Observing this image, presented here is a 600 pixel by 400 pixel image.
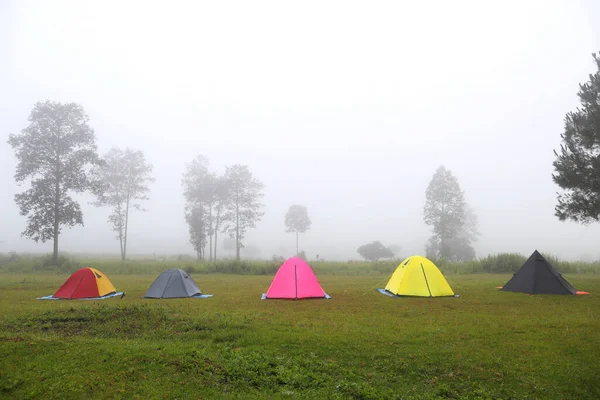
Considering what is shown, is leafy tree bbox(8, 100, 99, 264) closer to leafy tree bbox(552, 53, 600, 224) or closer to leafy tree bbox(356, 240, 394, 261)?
leafy tree bbox(552, 53, 600, 224)

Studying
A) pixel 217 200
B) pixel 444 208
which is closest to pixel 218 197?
pixel 217 200

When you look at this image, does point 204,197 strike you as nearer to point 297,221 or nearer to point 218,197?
point 218,197

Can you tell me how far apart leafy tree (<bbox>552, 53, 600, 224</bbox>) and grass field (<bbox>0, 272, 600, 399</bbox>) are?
999 centimetres

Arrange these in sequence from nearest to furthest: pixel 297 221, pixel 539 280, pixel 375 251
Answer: pixel 539 280
pixel 375 251
pixel 297 221

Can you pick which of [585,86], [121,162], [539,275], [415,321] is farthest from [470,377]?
[121,162]

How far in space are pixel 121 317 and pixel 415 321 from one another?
8961 millimetres

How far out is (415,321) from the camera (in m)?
11.4

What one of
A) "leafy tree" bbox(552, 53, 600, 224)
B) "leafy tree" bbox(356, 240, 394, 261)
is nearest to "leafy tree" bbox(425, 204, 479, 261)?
"leafy tree" bbox(356, 240, 394, 261)

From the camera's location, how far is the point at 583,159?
19.8 metres

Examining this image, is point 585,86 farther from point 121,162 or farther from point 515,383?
point 121,162

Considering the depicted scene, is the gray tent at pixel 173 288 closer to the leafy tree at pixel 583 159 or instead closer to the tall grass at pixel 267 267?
the tall grass at pixel 267 267

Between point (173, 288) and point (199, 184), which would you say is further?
point (199, 184)

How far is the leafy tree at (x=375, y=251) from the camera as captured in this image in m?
68.3

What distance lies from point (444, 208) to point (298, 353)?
42.3 metres
